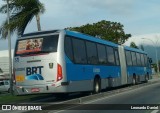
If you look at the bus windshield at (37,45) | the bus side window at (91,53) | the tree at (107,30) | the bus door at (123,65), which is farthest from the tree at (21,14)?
the tree at (107,30)

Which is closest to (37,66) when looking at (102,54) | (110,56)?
(102,54)

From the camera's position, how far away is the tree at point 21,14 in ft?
97.4

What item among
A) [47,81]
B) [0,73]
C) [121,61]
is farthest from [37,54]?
[0,73]

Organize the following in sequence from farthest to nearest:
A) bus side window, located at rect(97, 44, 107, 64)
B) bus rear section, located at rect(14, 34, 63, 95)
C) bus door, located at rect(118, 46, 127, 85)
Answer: bus door, located at rect(118, 46, 127, 85) → bus side window, located at rect(97, 44, 107, 64) → bus rear section, located at rect(14, 34, 63, 95)

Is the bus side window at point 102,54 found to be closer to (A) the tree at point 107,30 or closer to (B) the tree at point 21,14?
(B) the tree at point 21,14

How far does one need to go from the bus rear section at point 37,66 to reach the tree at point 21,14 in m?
10.0

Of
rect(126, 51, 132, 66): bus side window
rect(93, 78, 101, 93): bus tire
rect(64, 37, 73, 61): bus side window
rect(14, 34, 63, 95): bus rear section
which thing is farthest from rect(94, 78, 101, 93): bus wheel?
rect(126, 51, 132, 66): bus side window

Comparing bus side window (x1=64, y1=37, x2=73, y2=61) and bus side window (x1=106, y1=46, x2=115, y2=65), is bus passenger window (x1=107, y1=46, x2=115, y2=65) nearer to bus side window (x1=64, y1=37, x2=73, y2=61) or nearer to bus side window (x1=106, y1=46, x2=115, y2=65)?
bus side window (x1=106, y1=46, x2=115, y2=65)

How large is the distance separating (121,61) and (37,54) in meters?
11.5

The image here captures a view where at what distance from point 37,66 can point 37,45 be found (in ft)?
3.31

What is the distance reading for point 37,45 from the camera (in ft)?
63.6

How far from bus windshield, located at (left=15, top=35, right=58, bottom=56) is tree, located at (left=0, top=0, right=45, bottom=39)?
385 inches

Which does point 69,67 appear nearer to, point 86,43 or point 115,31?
point 86,43

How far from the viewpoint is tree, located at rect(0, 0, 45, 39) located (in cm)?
2969
